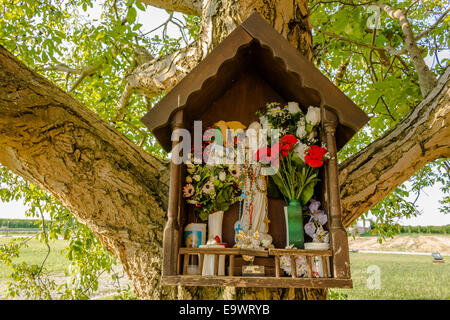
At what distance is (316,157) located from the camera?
193 centimetres

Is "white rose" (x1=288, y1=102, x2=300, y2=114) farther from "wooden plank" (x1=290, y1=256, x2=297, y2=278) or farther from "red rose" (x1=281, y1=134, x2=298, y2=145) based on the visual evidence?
"wooden plank" (x1=290, y1=256, x2=297, y2=278)

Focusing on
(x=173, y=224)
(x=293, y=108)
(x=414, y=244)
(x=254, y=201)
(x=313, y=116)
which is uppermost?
(x=293, y=108)

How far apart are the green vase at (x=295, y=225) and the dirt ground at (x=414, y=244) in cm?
1898

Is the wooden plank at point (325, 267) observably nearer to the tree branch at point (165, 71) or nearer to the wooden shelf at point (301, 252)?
the wooden shelf at point (301, 252)

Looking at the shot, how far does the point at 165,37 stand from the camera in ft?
18.5

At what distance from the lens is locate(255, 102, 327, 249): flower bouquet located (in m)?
2.01

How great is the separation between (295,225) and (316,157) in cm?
42

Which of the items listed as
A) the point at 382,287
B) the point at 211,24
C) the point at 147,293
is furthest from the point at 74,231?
the point at 382,287

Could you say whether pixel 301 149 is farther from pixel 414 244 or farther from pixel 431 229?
pixel 431 229

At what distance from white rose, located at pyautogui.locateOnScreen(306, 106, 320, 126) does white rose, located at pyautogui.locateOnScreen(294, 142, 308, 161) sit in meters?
0.16

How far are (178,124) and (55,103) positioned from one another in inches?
28.1

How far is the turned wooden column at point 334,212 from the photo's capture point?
67.6 inches

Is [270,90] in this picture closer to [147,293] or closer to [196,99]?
[196,99]

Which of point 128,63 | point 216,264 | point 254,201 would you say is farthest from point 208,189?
point 128,63
